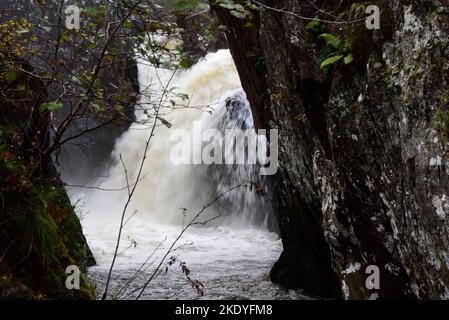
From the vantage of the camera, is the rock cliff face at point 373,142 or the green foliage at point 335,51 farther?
the green foliage at point 335,51

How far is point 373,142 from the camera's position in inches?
170

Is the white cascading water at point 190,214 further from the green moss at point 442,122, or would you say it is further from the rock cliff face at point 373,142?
the green moss at point 442,122

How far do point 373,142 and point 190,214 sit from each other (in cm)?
1132

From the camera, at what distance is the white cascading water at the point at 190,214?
8.02 meters

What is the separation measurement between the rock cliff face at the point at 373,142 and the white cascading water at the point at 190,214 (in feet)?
4.34

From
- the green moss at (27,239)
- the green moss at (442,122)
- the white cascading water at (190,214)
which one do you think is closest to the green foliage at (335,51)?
the green moss at (442,122)

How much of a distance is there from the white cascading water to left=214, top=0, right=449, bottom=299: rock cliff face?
1.32 m

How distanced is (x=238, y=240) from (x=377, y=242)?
24.7 feet

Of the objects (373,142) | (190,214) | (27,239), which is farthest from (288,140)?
(190,214)

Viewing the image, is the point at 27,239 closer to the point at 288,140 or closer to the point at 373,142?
the point at 373,142

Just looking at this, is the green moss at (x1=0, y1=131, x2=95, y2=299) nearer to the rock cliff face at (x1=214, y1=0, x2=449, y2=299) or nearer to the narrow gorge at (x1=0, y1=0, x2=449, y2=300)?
the narrow gorge at (x1=0, y1=0, x2=449, y2=300)
